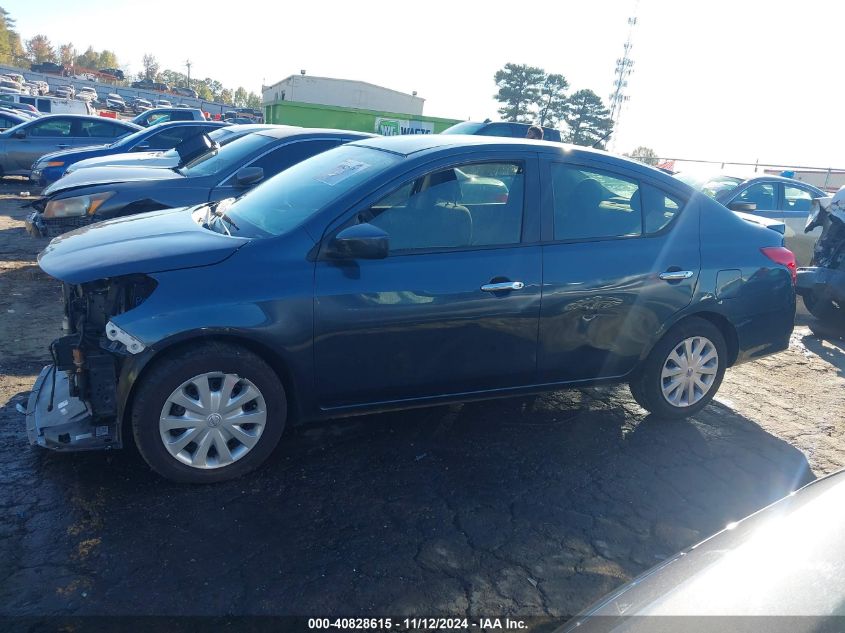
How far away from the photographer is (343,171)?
4051 mm

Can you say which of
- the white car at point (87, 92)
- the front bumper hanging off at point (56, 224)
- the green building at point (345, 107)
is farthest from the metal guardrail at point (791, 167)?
the white car at point (87, 92)

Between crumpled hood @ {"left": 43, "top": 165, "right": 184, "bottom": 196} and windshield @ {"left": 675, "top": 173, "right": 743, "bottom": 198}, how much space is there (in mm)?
7046

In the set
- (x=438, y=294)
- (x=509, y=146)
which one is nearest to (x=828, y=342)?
(x=509, y=146)

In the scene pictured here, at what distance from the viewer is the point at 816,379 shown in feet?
19.2

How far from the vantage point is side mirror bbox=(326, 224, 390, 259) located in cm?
342

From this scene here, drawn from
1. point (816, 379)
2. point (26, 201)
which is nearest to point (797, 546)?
point (816, 379)

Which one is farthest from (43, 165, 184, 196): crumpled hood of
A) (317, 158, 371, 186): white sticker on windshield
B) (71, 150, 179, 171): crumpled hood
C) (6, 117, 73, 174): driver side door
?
(6, 117, 73, 174): driver side door

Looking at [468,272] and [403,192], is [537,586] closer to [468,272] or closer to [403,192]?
[468,272]

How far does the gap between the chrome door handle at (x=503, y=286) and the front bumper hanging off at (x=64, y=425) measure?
207 cm

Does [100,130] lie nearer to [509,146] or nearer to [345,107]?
[345,107]

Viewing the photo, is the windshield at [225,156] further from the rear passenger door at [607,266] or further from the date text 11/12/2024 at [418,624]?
the date text 11/12/2024 at [418,624]

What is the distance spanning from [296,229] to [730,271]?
2897 mm

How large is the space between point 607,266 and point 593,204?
409mm

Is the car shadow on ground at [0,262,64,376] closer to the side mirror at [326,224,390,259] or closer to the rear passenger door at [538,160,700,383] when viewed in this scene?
the side mirror at [326,224,390,259]
